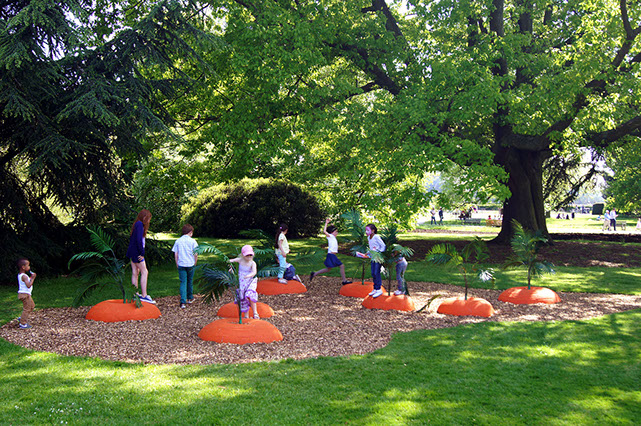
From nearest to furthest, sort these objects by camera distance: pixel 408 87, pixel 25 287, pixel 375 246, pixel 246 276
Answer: pixel 25 287 < pixel 246 276 < pixel 375 246 < pixel 408 87

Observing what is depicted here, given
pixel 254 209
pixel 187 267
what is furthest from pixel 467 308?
pixel 254 209

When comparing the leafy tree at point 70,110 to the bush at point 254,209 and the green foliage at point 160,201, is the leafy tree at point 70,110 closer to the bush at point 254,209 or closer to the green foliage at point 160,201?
the green foliage at point 160,201

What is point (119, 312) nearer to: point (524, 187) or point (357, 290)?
point (357, 290)

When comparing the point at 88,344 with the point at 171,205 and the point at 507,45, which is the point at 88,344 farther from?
the point at 171,205

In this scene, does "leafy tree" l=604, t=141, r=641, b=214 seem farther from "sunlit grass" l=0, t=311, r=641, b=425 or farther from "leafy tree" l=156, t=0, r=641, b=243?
"sunlit grass" l=0, t=311, r=641, b=425

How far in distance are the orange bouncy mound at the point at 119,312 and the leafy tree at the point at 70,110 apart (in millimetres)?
3557

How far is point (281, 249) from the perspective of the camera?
12.6 meters

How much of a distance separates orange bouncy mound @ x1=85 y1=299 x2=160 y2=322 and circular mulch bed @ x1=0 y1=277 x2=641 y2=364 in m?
0.16

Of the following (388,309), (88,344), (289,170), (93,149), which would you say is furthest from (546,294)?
(289,170)

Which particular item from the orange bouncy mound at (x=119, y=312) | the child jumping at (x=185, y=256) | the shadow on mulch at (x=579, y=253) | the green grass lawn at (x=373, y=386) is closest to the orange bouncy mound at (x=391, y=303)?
the green grass lawn at (x=373, y=386)

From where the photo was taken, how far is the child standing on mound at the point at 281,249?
1254cm

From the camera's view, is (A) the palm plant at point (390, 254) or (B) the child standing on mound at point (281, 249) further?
(B) the child standing on mound at point (281, 249)

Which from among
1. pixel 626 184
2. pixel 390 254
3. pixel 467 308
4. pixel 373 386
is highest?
pixel 626 184

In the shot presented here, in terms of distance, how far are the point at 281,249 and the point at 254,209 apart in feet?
50.3
